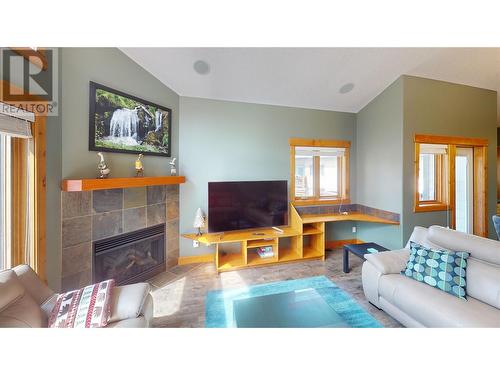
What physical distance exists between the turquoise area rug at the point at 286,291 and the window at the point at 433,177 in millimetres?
2192

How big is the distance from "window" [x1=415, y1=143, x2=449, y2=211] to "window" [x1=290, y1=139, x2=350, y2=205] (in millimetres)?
1120

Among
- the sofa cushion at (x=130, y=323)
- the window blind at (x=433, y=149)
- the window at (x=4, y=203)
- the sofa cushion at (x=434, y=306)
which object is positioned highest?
the window blind at (x=433, y=149)

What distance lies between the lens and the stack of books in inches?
115

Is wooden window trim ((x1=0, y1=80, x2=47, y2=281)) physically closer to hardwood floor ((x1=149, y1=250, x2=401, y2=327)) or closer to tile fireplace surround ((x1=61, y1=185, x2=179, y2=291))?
tile fireplace surround ((x1=61, y1=185, x2=179, y2=291))

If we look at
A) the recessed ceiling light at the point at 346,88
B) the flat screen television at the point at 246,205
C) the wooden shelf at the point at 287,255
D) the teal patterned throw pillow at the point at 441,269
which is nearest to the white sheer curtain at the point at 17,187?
the flat screen television at the point at 246,205

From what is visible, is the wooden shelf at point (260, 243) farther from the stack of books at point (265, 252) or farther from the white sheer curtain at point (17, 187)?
the white sheer curtain at point (17, 187)

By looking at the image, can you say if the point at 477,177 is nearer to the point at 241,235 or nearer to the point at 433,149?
the point at 433,149

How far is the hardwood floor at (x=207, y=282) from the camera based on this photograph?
1788 millimetres

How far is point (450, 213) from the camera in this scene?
315 cm

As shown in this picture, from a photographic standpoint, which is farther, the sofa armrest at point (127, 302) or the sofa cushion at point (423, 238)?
the sofa cushion at point (423, 238)

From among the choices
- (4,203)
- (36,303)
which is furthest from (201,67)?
(36,303)

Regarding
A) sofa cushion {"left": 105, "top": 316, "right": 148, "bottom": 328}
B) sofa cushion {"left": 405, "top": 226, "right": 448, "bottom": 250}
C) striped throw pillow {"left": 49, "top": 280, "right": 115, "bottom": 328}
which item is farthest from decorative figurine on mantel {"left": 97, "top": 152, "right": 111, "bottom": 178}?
sofa cushion {"left": 405, "top": 226, "right": 448, "bottom": 250}

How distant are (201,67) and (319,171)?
256cm

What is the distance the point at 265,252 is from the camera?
2.97 metres
